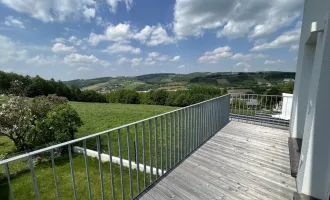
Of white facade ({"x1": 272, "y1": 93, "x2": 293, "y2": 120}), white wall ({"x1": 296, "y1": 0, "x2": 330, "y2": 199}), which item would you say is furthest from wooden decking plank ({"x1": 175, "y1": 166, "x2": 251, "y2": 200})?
white facade ({"x1": 272, "y1": 93, "x2": 293, "y2": 120})

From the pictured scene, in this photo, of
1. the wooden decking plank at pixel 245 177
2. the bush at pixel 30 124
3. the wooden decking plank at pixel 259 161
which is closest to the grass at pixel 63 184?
the bush at pixel 30 124

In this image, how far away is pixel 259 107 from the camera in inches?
246

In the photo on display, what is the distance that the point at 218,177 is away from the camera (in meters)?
2.48

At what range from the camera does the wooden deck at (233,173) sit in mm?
2141

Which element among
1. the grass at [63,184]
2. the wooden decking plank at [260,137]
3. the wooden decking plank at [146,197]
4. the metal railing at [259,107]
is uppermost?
the metal railing at [259,107]

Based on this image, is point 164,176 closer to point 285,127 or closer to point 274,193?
point 274,193

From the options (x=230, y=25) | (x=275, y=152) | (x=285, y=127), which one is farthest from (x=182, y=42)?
(x=275, y=152)

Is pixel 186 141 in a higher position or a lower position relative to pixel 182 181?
higher

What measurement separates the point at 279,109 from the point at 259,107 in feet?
2.38

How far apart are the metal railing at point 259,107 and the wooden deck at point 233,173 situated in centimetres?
159

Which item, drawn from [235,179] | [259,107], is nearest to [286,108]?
[259,107]

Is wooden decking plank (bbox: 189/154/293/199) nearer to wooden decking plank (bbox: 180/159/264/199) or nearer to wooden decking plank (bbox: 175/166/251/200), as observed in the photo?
wooden decking plank (bbox: 180/159/264/199)

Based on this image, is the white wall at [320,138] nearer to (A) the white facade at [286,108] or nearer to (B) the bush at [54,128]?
(A) the white facade at [286,108]

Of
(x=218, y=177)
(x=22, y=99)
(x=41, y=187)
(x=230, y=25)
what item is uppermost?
(x=230, y=25)
